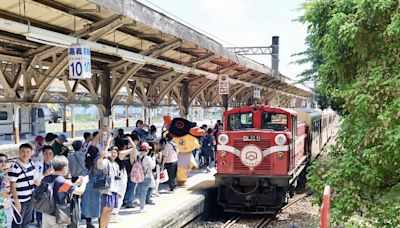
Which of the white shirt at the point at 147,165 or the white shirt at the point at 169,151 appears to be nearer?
the white shirt at the point at 147,165

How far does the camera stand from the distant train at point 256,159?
10.5 metres

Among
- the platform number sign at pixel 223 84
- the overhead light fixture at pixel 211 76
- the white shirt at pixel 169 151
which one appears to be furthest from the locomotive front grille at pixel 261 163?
the platform number sign at pixel 223 84

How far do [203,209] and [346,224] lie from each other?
6.04m

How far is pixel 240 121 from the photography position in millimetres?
11359

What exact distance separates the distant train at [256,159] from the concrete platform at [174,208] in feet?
2.08

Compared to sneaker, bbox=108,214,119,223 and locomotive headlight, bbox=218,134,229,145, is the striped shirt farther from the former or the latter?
locomotive headlight, bbox=218,134,229,145

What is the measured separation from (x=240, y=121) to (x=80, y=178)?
6224 mm

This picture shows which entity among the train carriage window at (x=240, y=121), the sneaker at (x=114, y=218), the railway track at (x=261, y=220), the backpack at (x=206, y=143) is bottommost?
the railway track at (x=261, y=220)

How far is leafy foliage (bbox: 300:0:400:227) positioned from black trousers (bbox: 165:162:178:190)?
5.47 metres

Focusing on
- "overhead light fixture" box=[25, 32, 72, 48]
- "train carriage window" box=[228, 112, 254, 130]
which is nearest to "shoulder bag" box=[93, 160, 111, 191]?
"overhead light fixture" box=[25, 32, 72, 48]

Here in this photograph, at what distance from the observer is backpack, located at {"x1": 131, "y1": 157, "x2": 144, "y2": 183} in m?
8.92

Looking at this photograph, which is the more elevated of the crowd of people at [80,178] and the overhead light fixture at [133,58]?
the overhead light fixture at [133,58]

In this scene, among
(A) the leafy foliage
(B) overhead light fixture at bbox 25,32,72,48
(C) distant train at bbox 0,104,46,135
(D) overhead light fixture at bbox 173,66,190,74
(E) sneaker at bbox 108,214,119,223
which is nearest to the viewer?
(A) the leafy foliage

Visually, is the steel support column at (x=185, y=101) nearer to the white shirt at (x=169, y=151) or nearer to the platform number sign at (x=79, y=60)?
the white shirt at (x=169, y=151)
